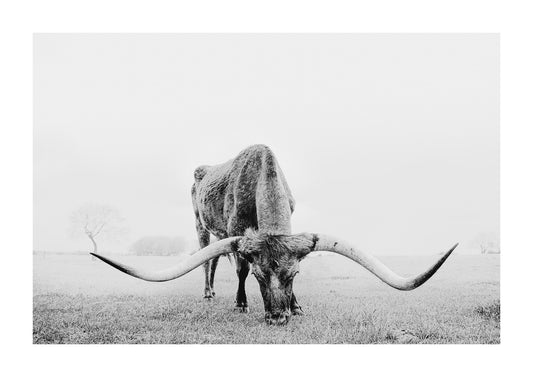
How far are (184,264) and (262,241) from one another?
88cm

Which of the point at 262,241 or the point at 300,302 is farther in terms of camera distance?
the point at 300,302

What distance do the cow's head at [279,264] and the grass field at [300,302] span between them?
0.49 meters

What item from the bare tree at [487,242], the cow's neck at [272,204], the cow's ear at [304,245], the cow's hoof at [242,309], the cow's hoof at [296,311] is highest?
the cow's neck at [272,204]

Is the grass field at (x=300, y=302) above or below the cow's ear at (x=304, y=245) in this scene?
below

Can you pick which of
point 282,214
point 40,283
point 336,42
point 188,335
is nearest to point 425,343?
point 282,214

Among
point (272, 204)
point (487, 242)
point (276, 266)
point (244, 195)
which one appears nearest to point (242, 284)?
point (244, 195)

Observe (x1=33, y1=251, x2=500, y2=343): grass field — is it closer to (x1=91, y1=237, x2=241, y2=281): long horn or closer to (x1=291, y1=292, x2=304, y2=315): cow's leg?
(x1=291, y1=292, x2=304, y2=315): cow's leg

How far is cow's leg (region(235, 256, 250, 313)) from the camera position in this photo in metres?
7.12

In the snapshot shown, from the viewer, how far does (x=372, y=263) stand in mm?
5648

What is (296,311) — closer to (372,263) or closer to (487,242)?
(372,263)

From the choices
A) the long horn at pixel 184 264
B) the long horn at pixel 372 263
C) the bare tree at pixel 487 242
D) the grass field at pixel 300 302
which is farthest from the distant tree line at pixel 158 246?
the bare tree at pixel 487 242

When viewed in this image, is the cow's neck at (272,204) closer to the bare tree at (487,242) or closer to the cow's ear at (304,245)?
the cow's ear at (304,245)

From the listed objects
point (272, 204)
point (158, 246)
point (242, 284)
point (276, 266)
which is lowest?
point (242, 284)

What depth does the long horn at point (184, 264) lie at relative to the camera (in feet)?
17.0
